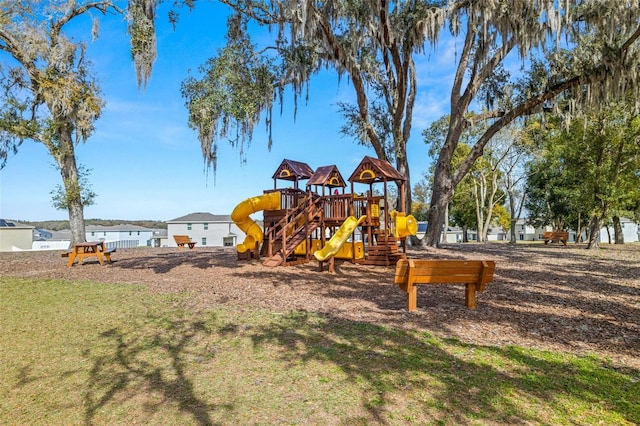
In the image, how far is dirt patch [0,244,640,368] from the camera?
14.9 ft

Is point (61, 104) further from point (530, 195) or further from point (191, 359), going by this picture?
point (530, 195)

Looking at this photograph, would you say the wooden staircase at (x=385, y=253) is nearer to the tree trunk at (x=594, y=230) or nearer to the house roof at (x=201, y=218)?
the tree trunk at (x=594, y=230)

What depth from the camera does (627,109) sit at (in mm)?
15547

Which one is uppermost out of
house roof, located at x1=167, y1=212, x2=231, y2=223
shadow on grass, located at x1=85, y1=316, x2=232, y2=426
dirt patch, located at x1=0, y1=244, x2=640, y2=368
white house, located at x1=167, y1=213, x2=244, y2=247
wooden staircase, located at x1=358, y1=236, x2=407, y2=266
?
house roof, located at x1=167, y1=212, x2=231, y2=223

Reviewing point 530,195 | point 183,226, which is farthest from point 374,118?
point 183,226

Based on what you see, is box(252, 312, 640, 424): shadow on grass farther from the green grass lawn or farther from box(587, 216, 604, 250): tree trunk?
box(587, 216, 604, 250): tree trunk

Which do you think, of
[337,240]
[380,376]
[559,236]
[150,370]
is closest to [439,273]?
[380,376]

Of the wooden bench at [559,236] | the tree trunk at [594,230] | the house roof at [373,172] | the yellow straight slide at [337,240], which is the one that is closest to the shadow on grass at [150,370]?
the yellow straight slide at [337,240]

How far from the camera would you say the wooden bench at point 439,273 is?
5.38 meters

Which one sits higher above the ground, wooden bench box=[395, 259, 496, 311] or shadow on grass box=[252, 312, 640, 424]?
wooden bench box=[395, 259, 496, 311]

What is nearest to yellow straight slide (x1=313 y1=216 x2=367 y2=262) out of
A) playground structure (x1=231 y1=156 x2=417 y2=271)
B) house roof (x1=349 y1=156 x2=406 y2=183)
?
playground structure (x1=231 y1=156 x2=417 y2=271)

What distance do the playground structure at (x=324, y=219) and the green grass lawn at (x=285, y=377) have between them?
5.89 metres

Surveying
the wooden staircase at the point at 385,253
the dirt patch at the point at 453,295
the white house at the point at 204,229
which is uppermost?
the white house at the point at 204,229

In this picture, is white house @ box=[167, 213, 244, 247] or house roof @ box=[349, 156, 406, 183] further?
white house @ box=[167, 213, 244, 247]
